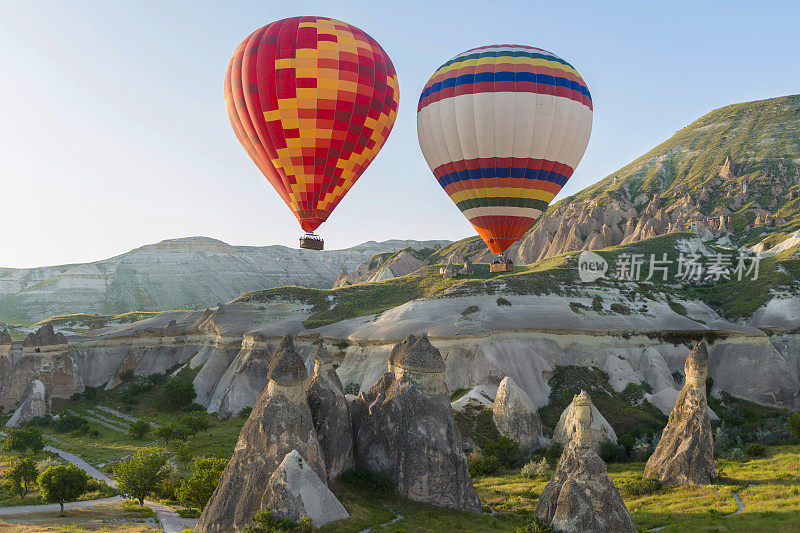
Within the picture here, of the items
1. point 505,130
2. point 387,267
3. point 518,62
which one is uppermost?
point 518,62

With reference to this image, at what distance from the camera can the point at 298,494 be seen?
22.3 m

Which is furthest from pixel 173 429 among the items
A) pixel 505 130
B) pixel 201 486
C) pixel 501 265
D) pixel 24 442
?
pixel 505 130

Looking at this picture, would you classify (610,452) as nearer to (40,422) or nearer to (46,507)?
(46,507)

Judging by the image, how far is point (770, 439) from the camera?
1750 inches

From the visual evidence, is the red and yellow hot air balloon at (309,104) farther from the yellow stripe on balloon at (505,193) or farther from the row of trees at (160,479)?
the row of trees at (160,479)

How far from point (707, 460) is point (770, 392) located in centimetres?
3244

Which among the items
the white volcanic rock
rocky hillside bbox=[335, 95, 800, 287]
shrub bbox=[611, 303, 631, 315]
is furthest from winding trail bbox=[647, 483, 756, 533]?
rocky hillside bbox=[335, 95, 800, 287]

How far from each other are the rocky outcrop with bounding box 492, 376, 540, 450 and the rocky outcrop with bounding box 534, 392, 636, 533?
20.8m

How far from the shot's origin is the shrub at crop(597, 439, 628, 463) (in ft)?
140

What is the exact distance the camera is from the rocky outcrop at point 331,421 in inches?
1125

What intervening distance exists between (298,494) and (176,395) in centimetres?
5207

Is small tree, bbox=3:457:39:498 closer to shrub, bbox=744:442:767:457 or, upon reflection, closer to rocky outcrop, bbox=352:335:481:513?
rocky outcrop, bbox=352:335:481:513

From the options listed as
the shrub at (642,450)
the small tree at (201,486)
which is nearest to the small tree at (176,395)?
the small tree at (201,486)

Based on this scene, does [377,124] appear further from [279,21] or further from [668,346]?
[668,346]
